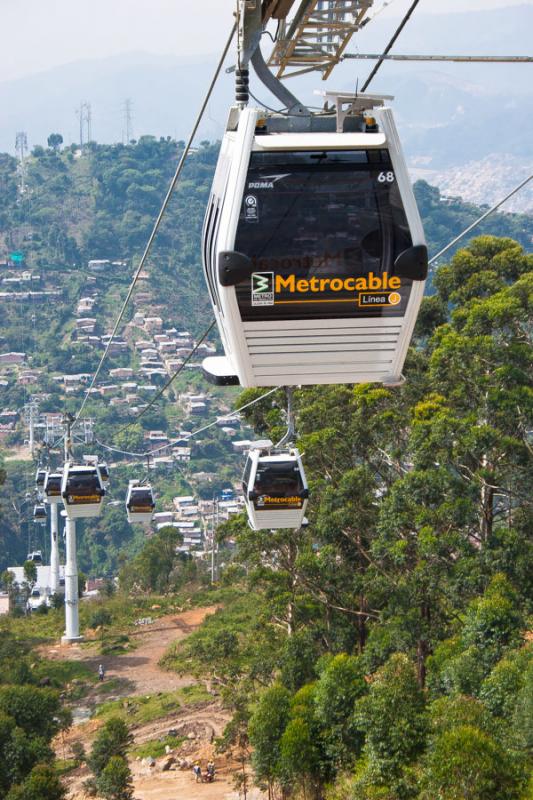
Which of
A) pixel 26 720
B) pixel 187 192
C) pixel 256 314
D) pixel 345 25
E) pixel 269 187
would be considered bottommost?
pixel 26 720

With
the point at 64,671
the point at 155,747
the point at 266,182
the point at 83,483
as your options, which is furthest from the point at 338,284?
the point at 64,671

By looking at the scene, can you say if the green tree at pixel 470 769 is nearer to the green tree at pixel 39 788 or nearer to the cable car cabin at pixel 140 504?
the green tree at pixel 39 788

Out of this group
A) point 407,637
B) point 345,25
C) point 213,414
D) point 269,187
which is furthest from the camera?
point 213,414

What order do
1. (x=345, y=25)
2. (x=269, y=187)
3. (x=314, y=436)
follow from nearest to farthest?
(x=269, y=187)
(x=345, y=25)
(x=314, y=436)

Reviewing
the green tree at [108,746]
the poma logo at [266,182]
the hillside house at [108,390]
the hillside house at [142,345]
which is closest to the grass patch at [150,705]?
the green tree at [108,746]

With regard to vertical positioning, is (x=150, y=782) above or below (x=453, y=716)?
below

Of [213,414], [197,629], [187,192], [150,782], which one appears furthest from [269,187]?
[187,192]

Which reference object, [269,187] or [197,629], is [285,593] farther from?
[269,187]
